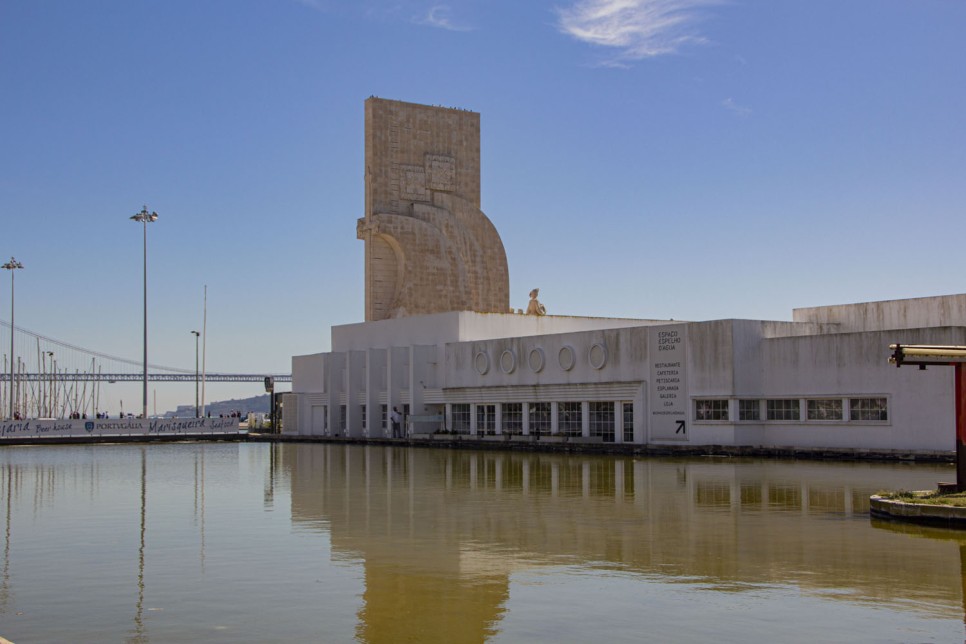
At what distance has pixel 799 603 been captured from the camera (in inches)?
407

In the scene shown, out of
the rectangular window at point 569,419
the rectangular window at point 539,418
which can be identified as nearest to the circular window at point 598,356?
the rectangular window at point 569,419

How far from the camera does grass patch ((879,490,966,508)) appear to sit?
625 inches

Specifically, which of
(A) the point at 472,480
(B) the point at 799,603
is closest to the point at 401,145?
(A) the point at 472,480

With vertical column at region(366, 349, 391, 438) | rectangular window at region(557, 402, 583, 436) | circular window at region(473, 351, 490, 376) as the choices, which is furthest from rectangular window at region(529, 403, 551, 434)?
vertical column at region(366, 349, 391, 438)

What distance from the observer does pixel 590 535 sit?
1547 centimetres

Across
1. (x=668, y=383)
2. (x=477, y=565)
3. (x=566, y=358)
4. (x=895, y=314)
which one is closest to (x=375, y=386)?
(x=566, y=358)

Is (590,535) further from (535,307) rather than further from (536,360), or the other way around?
(535,307)

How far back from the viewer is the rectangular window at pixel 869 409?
113 ft

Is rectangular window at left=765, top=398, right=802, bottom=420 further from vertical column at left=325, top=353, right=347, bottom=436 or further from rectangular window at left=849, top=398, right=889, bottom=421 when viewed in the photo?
vertical column at left=325, top=353, right=347, bottom=436

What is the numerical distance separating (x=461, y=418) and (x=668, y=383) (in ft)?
47.1

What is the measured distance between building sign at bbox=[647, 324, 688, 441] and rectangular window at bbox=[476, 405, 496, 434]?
10839 mm

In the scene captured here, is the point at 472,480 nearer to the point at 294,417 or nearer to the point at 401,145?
the point at 401,145

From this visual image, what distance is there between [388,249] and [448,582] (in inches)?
1969

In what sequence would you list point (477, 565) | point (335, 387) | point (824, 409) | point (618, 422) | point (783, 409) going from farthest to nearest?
point (335, 387) → point (618, 422) → point (783, 409) → point (824, 409) → point (477, 565)
